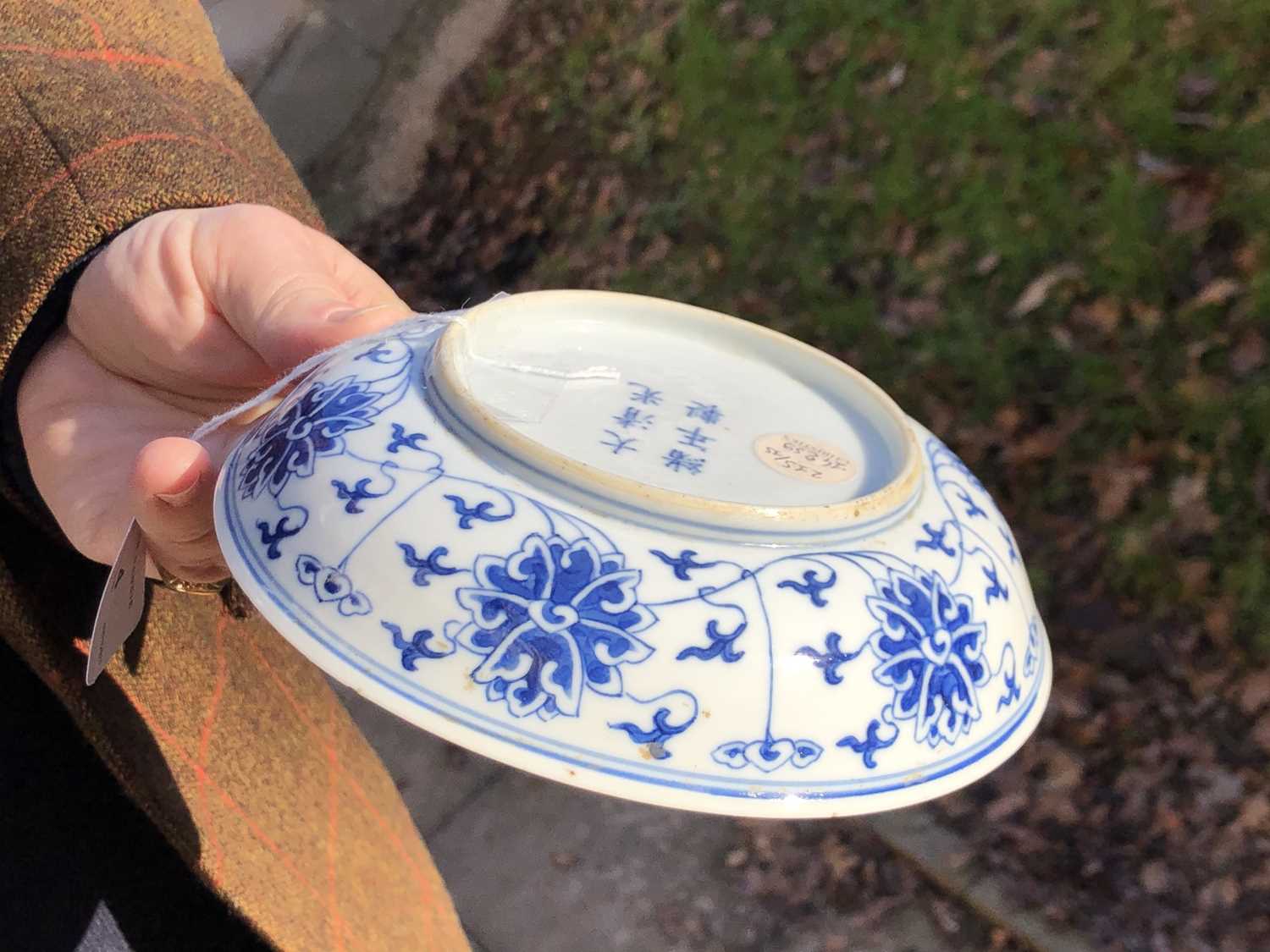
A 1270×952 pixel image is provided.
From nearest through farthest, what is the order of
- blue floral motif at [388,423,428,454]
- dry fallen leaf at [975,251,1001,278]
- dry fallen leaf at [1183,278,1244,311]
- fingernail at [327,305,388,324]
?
blue floral motif at [388,423,428,454], fingernail at [327,305,388,324], dry fallen leaf at [1183,278,1244,311], dry fallen leaf at [975,251,1001,278]

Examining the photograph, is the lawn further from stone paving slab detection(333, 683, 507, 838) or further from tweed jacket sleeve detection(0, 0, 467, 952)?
tweed jacket sleeve detection(0, 0, 467, 952)

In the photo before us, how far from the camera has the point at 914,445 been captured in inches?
40.5

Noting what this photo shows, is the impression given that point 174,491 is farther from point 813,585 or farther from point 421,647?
point 813,585

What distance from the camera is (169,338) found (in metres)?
1.46

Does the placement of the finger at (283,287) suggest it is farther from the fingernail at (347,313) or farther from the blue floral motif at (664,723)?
the blue floral motif at (664,723)

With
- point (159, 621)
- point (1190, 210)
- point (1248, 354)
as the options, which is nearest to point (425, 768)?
point (159, 621)

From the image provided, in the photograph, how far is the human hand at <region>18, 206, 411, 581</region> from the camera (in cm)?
131

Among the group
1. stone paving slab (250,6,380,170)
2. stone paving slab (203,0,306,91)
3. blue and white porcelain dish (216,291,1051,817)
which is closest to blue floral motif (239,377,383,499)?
blue and white porcelain dish (216,291,1051,817)

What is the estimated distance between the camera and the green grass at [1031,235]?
2787mm

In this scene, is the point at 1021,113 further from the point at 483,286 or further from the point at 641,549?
the point at 641,549

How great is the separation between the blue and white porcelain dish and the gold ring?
0.38m

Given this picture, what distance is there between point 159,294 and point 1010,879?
8.45 feet

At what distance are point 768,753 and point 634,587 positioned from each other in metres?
0.18

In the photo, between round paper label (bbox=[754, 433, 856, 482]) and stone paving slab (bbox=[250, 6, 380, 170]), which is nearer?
round paper label (bbox=[754, 433, 856, 482])
